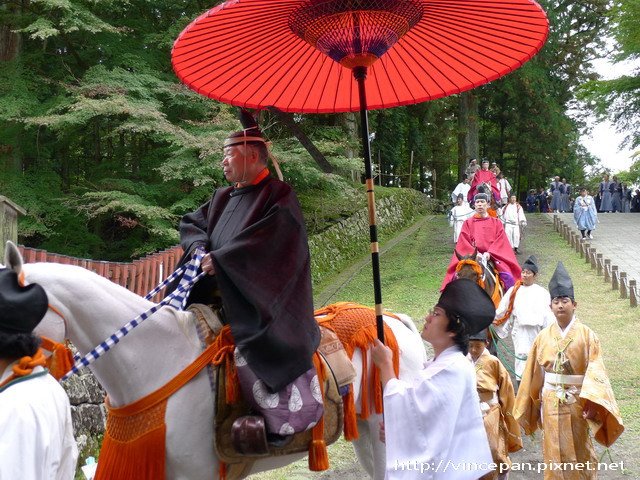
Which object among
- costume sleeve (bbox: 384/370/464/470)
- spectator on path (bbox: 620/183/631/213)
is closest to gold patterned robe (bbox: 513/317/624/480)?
costume sleeve (bbox: 384/370/464/470)

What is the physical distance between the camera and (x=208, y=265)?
11.5ft

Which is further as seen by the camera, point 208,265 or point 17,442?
point 208,265

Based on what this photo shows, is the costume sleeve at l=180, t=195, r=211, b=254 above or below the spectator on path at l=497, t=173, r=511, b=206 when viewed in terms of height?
above

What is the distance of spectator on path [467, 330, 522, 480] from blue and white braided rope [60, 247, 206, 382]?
117 inches

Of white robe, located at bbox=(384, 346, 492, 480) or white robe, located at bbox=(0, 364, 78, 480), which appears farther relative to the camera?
white robe, located at bbox=(384, 346, 492, 480)

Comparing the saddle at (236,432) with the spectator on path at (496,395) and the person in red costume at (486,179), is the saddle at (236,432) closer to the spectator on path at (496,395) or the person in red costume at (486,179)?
the spectator on path at (496,395)

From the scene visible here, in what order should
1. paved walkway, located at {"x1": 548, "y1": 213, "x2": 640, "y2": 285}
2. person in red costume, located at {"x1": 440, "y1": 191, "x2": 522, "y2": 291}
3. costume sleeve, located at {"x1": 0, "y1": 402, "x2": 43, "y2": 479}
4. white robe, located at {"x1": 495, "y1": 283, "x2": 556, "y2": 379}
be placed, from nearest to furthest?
costume sleeve, located at {"x1": 0, "y1": 402, "x2": 43, "y2": 479} → white robe, located at {"x1": 495, "y1": 283, "x2": 556, "y2": 379} → person in red costume, located at {"x1": 440, "y1": 191, "x2": 522, "y2": 291} → paved walkway, located at {"x1": 548, "y1": 213, "x2": 640, "y2": 285}

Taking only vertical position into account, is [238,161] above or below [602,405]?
above

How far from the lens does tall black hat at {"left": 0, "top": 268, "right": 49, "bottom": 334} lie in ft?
7.58

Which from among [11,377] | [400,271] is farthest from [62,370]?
[400,271]

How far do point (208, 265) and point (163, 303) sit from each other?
316mm

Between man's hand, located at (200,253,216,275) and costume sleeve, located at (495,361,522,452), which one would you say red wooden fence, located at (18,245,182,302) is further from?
costume sleeve, located at (495,361,522,452)

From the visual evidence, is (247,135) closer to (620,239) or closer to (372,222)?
(372,222)

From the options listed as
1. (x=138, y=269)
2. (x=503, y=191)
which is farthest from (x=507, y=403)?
(x=503, y=191)
